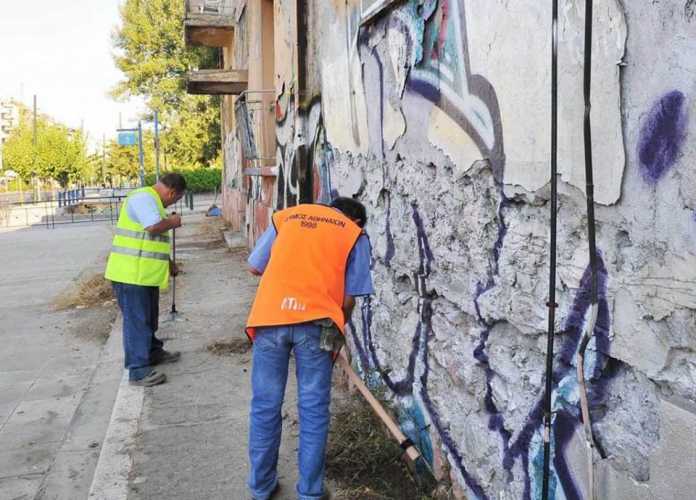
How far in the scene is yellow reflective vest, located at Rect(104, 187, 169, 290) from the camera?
5.49m

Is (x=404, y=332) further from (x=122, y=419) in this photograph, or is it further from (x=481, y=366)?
(x=122, y=419)

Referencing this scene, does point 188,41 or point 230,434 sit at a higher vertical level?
point 188,41

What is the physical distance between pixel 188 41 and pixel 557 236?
16521 millimetres

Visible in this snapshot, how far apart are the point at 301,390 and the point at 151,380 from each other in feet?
8.30

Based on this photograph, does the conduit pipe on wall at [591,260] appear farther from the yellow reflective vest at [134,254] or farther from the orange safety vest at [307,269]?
the yellow reflective vest at [134,254]

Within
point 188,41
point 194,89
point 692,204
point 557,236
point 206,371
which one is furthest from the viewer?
point 188,41

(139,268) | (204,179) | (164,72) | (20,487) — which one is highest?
(164,72)

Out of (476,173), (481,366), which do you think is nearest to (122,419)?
(481,366)

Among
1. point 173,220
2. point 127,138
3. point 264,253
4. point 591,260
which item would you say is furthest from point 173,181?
point 127,138

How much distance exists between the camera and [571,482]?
232 centimetres

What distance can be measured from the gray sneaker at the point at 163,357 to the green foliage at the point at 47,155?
5075cm

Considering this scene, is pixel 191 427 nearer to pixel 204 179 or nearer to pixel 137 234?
pixel 137 234

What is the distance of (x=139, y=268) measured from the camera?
217 inches

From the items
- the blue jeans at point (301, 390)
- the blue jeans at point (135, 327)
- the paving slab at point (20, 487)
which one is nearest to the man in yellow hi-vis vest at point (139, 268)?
the blue jeans at point (135, 327)
